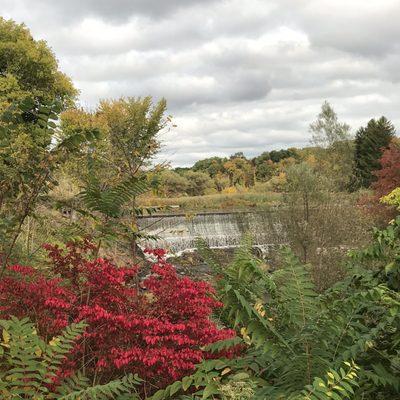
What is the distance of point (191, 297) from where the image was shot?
3.49m

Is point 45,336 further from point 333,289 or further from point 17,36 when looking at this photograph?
point 17,36

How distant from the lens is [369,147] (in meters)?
38.7

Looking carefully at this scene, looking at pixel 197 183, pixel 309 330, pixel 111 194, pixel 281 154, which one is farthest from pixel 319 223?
pixel 281 154

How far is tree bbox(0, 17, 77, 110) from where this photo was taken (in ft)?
70.0

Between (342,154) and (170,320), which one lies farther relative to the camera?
(342,154)

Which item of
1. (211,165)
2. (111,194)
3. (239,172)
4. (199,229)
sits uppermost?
(211,165)

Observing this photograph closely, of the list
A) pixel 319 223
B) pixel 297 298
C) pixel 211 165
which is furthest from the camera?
pixel 211 165

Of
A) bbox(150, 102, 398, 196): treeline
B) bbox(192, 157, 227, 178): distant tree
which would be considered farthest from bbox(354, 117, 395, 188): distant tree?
bbox(192, 157, 227, 178): distant tree

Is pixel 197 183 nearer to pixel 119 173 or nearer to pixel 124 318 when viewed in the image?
pixel 119 173

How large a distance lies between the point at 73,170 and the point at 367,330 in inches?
607

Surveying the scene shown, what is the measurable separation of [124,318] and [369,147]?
127ft

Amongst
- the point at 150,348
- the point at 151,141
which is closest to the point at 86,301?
the point at 150,348

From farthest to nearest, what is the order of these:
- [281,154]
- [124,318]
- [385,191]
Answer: [281,154] < [385,191] < [124,318]

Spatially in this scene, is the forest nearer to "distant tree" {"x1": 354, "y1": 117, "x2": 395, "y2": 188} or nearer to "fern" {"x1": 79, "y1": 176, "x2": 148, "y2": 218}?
"fern" {"x1": 79, "y1": 176, "x2": 148, "y2": 218}
